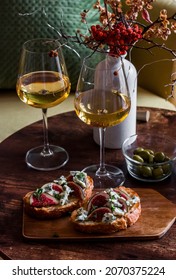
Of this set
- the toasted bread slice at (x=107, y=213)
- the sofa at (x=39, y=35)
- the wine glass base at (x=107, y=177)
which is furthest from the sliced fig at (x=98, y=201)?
the sofa at (x=39, y=35)

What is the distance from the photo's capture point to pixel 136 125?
1.48 m

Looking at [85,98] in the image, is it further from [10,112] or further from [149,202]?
[10,112]

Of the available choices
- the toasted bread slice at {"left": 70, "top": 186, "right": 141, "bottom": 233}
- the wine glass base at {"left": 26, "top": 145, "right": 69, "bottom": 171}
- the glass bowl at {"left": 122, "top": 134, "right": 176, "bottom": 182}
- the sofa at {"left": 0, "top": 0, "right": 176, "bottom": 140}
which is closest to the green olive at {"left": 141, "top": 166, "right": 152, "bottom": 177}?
the glass bowl at {"left": 122, "top": 134, "right": 176, "bottom": 182}

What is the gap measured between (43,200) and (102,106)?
24 cm

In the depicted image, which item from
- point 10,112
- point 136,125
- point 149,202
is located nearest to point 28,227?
point 149,202

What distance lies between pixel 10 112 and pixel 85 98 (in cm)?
79

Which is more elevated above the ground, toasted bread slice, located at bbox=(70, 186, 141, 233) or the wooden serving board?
toasted bread slice, located at bbox=(70, 186, 141, 233)

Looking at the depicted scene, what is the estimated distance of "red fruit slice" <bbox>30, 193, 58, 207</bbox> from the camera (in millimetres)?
1116

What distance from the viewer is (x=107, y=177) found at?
1.27m

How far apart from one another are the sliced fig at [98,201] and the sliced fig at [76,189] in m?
0.05

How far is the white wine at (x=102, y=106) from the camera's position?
1.17 m

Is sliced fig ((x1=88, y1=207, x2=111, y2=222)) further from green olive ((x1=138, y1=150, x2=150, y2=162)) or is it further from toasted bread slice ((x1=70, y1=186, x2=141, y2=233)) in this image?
green olive ((x1=138, y1=150, x2=150, y2=162))

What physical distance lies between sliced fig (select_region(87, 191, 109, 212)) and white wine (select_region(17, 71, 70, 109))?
0.29 metres

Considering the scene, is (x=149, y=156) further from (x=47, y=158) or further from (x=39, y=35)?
(x=39, y=35)
